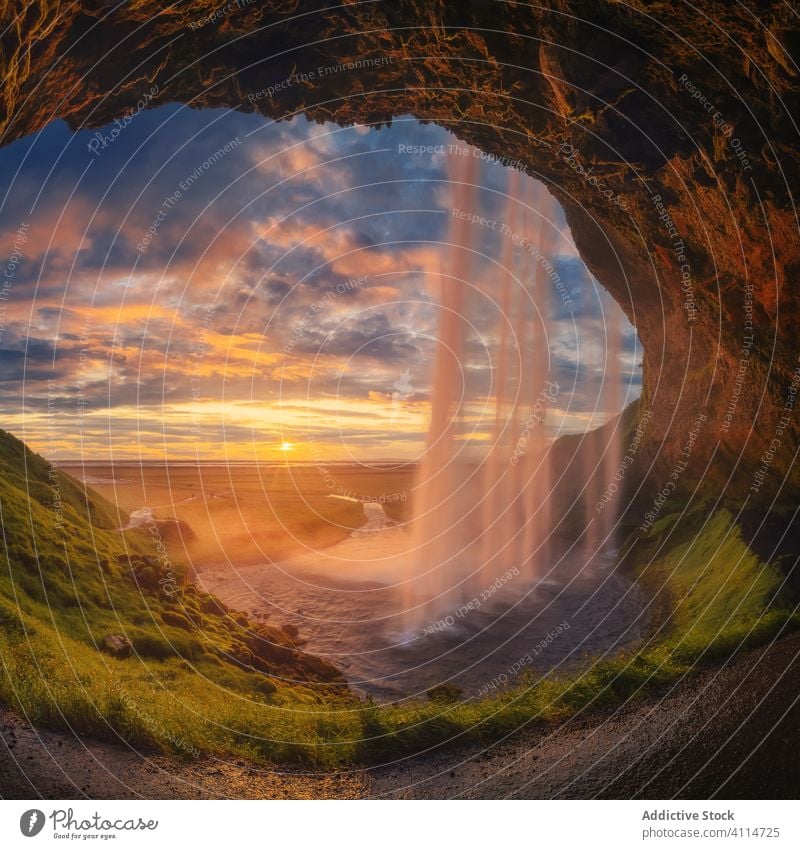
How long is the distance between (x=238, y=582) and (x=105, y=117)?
50.4ft

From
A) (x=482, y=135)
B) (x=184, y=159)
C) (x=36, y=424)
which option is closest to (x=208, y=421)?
(x=36, y=424)

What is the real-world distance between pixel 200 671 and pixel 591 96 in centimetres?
1606

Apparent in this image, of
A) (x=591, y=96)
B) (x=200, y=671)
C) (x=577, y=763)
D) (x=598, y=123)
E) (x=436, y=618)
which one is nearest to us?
(x=577, y=763)

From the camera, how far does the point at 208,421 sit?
18.9m

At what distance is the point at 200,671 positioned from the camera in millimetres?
12625

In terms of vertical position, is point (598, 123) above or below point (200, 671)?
above

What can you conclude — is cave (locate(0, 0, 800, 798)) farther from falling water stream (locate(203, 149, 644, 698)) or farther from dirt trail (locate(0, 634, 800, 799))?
falling water stream (locate(203, 149, 644, 698))

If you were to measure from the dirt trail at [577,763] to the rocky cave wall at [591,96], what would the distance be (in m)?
6.59

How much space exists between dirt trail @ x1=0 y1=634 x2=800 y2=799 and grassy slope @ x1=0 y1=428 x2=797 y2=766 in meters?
0.43

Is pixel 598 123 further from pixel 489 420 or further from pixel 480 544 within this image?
pixel 480 544

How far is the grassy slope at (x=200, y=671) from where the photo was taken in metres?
10.8

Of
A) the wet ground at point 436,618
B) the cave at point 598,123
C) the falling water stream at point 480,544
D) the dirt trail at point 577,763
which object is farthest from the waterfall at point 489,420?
the dirt trail at point 577,763

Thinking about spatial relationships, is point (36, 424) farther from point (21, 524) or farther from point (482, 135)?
point (482, 135)

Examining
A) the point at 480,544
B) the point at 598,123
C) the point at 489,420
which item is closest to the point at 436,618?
the point at 480,544
